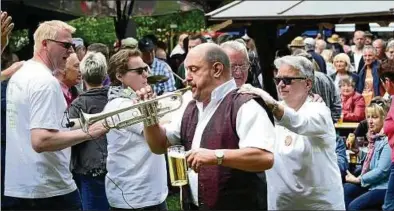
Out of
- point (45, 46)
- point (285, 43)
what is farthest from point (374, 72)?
point (45, 46)

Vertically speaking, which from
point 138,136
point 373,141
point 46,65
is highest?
point 46,65

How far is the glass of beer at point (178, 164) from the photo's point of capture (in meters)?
4.00

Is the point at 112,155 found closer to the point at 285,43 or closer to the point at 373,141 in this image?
the point at 373,141

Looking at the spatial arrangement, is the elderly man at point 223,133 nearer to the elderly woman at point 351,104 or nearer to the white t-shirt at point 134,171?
the white t-shirt at point 134,171

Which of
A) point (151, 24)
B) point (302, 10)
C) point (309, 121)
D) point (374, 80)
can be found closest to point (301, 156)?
point (309, 121)

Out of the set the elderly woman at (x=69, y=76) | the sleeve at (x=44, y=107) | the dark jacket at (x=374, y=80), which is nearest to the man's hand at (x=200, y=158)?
the sleeve at (x=44, y=107)

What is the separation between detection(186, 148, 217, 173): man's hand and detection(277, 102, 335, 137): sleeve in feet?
2.66

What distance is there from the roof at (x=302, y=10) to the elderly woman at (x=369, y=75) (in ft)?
3.25

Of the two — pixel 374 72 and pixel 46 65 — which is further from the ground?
pixel 46 65

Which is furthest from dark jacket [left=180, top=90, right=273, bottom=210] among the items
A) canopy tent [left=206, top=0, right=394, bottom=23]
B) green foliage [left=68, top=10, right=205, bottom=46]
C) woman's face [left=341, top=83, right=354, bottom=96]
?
green foliage [left=68, top=10, right=205, bottom=46]

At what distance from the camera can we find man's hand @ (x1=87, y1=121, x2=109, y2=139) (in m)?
4.53

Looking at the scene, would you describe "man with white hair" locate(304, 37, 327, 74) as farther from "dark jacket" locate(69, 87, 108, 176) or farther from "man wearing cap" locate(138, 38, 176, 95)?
"dark jacket" locate(69, 87, 108, 176)

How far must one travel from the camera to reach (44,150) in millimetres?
4621

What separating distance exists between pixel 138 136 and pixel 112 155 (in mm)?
265
